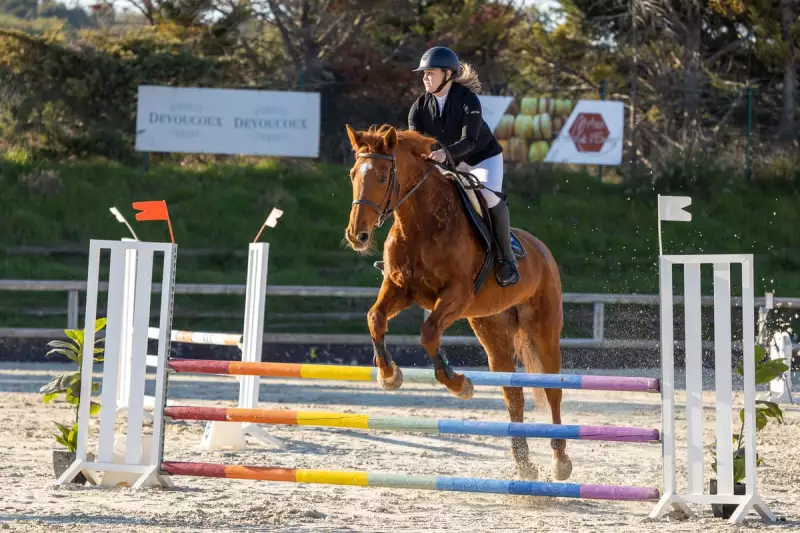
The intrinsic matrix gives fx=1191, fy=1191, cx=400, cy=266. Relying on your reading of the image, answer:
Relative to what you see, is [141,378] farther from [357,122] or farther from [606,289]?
[357,122]

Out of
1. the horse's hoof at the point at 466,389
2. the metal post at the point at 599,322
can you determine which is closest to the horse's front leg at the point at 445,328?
A: the horse's hoof at the point at 466,389

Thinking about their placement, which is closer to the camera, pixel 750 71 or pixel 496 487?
pixel 496 487

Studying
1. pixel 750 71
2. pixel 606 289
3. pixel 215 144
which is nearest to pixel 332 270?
pixel 215 144

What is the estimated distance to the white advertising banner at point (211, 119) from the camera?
15430mm

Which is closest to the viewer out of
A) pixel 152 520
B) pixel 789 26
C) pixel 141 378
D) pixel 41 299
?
pixel 152 520

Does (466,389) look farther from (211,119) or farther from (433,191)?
(211,119)

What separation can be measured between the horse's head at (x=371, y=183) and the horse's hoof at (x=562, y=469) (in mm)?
1613

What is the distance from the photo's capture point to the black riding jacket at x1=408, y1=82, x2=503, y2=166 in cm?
560

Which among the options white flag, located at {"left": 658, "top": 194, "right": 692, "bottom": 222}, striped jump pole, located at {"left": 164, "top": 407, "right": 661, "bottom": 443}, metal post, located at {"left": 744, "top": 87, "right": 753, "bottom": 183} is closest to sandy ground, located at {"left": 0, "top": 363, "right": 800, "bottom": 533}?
striped jump pole, located at {"left": 164, "top": 407, "right": 661, "bottom": 443}

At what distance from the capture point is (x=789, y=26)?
1828 cm

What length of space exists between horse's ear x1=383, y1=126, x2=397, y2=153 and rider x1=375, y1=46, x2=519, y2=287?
284 mm

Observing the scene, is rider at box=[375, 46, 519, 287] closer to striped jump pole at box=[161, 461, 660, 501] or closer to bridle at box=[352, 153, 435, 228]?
bridle at box=[352, 153, 435, 228]

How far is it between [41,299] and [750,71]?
1169 cm

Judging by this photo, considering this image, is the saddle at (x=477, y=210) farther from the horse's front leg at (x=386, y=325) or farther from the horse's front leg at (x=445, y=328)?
the horse's front leg at (x=386, y=325)
